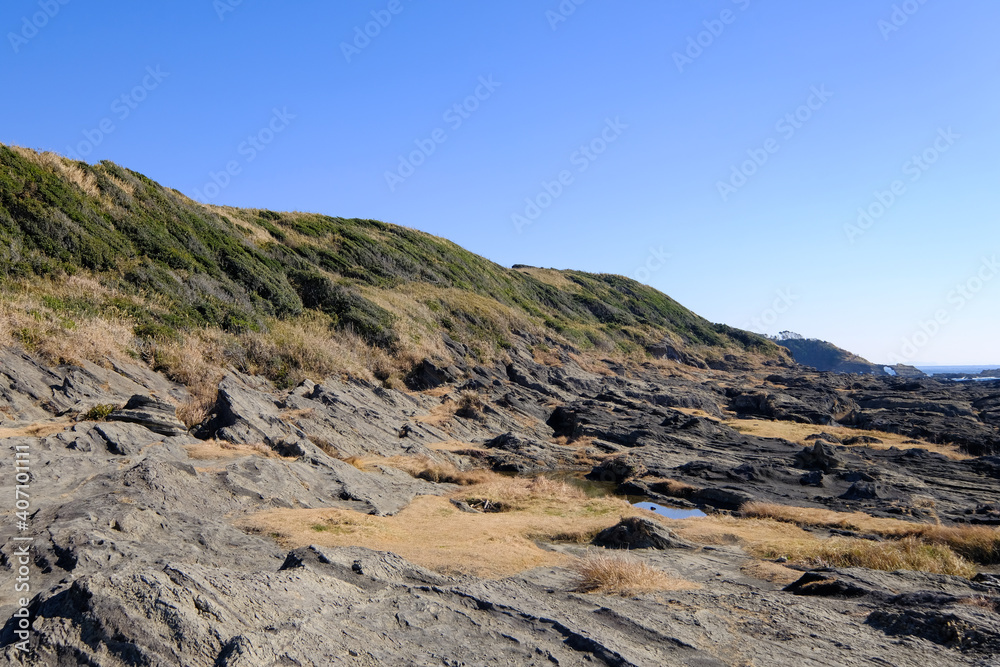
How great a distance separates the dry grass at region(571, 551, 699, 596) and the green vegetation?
16.7m

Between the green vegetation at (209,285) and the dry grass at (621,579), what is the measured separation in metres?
16.7

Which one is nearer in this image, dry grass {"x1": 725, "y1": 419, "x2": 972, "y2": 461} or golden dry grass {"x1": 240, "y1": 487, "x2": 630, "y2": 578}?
golden dry grass {"x1": 240, "y1": 487, "x2": 630, "y2": 578}

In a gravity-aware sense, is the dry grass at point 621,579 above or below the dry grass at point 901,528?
below

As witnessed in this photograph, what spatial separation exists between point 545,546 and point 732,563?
3741 mm

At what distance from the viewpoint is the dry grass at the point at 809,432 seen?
3078 cm

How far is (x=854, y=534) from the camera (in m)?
15.4

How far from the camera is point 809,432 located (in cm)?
3612

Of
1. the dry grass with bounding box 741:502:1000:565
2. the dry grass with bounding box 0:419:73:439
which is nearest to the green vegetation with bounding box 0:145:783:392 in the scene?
the dry grass with bounding box 0:419:73:439

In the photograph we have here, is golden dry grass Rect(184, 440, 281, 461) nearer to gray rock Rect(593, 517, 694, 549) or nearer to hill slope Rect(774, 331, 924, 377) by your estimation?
A: gray rock Rect(593, 517, 694, 549)

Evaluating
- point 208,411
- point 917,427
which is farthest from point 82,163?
point 917,427

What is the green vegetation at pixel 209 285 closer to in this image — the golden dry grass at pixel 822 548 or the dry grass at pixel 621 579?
the dry grass at pixel 621 579

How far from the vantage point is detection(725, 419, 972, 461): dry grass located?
3078 cm

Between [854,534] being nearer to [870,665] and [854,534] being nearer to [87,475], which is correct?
[870,665]

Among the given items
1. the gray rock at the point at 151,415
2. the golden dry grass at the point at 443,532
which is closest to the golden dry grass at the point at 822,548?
the golden dry grass at the point at 443,532
